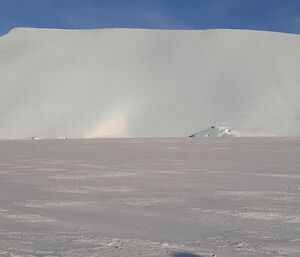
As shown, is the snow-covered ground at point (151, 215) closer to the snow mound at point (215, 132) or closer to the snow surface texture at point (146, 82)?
the snow mound at point (215, 132)

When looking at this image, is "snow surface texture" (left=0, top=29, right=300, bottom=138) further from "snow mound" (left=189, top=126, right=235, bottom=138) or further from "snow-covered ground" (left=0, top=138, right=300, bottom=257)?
"snow-covered ground" (left=0, top=138, right=300, bottom=257)

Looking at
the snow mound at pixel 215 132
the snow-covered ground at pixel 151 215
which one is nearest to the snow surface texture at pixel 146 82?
the snow mound at pixel 215 132

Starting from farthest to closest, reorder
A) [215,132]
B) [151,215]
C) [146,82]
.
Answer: [146,82] → [215,132] → [151,215]

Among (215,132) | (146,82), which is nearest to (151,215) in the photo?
(215,132)

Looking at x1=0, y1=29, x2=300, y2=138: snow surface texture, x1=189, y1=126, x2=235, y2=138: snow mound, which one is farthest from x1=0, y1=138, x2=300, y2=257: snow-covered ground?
x1=0, y1=29, x2=300, y2=138: snow surface texture

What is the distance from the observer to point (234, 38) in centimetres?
5619

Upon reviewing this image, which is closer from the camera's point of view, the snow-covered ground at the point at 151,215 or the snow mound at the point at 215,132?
the snow-covered ground at the point at 151,215

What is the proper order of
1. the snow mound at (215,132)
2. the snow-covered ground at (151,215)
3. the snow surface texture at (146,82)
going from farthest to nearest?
1. the snow surface texture at (146,82)
2. the snow mound at (215,132)
3. the snow-covered ground at (151,215)

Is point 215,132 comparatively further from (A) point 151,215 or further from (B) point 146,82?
(A) point 151,215

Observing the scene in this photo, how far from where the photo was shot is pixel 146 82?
51.9 m

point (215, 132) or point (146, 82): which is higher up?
point (146, 82)

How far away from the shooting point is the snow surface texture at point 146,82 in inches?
1742

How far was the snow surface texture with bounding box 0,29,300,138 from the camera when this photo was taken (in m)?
44.2

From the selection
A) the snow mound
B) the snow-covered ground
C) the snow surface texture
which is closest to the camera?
the snow-covered ground
